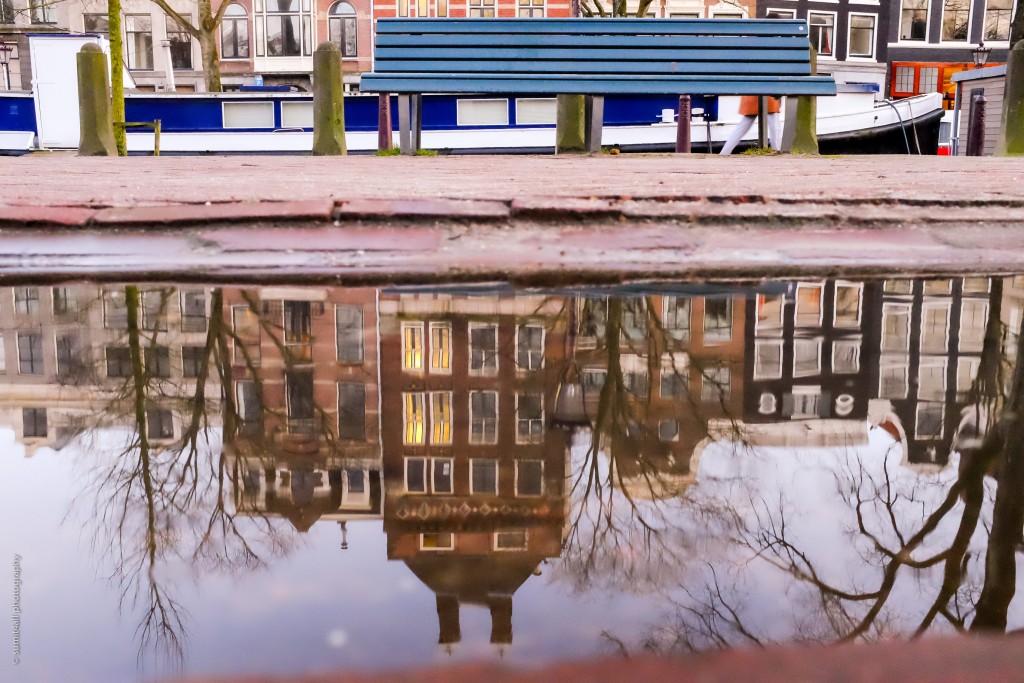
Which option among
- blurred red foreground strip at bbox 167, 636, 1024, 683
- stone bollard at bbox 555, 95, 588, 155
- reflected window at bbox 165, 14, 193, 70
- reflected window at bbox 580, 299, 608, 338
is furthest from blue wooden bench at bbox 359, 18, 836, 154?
reflected window at bbox 165, 14, 193, 70

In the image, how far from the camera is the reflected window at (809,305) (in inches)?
71.6

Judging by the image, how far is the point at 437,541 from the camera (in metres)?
0.89

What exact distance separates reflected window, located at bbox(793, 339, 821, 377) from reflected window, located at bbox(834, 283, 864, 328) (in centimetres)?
13

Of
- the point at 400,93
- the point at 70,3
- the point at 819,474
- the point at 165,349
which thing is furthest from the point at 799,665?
the point at 70,3

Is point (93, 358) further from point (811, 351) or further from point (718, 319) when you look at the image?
point (811, 351)

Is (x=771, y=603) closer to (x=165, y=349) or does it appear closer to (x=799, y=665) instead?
(x=799, y=665)

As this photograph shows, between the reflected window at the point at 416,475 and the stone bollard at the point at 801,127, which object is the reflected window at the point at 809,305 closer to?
the reflected window at the point at 416,475

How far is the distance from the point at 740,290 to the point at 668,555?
4.26 ft

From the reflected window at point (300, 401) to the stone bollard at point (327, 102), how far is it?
6952 mm

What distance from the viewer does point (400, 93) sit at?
7.62 metres

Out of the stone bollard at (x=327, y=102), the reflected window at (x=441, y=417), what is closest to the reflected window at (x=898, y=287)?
the reflected window at (x=441, y=417)

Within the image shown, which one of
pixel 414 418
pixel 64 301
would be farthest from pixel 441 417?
pixel 64 301

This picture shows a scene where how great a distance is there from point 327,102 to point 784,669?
26.6 feet

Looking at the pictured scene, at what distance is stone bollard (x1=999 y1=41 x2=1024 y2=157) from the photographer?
8000 millimetres
